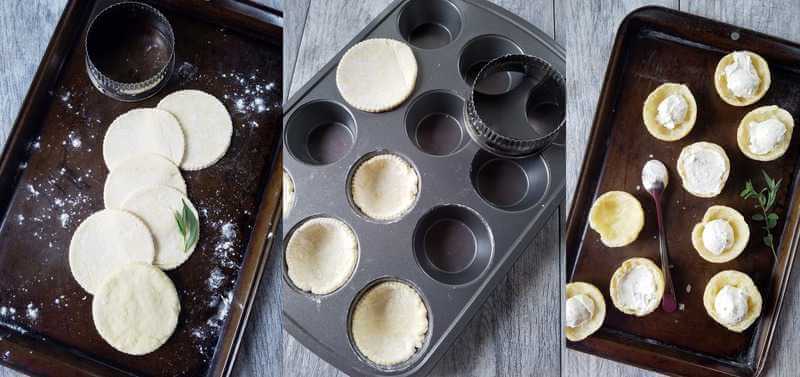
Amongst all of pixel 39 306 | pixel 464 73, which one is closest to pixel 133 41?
pixel 39 306

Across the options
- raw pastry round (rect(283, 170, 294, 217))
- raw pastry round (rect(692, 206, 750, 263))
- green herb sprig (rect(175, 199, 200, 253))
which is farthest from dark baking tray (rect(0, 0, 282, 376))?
raw pastry round (rect(692, 206, 750, 263))

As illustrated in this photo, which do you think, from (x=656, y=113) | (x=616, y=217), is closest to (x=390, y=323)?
(x=616, y=217)

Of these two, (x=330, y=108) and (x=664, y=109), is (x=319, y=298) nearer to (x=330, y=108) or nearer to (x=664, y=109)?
(x=330, y=108)

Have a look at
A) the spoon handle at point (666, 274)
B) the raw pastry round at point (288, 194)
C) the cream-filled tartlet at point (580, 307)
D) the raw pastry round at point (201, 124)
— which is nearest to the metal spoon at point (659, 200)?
the spoon handle at point (666, 274)

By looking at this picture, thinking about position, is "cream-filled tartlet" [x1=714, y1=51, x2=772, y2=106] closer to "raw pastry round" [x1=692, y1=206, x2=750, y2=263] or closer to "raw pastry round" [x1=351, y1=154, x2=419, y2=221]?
"raw pastry round" [x1=692, y1=206, x2=750, y2=263]

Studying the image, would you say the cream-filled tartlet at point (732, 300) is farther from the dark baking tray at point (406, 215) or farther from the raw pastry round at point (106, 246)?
the raw pastry round at point (106, 246)

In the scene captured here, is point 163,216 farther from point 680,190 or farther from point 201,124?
point 680,190
